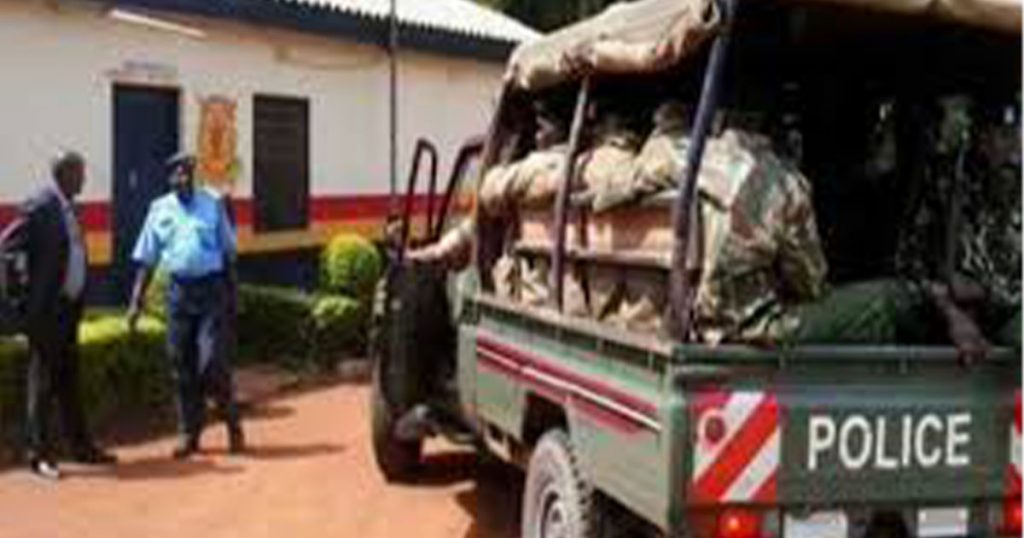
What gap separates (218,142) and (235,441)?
5028 millimetres

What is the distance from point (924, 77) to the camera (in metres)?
8.31

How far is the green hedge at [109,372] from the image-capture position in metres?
11.9

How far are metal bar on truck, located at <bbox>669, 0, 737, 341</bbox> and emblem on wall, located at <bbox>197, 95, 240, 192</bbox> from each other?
991cm

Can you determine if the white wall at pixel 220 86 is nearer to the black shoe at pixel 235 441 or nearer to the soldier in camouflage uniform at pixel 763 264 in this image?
the black shoe at pixel 235 441

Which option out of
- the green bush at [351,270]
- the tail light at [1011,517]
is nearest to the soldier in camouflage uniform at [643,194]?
the tail light at [1011,517]

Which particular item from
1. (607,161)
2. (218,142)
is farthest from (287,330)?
(607,161)

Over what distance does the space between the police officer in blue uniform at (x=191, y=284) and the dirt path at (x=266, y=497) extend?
0.38 m

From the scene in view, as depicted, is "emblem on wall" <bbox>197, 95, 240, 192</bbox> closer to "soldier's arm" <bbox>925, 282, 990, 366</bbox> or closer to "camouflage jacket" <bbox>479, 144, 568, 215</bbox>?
"camouflage jacket" <bbox>479, 144, 568, 215</bbox>

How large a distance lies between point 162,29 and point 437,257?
617cm

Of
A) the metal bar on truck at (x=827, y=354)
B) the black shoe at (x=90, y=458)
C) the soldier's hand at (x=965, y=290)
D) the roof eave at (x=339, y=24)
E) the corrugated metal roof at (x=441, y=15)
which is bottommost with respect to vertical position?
the black shoe at (x=90, y=458)

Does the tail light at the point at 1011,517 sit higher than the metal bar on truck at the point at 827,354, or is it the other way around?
the metal bar on truck at the point at 827,354

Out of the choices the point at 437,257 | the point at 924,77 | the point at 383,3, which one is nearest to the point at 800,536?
the point at 924,77

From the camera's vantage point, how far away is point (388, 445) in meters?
10.8

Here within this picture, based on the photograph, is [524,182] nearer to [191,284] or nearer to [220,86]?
[191,284]
